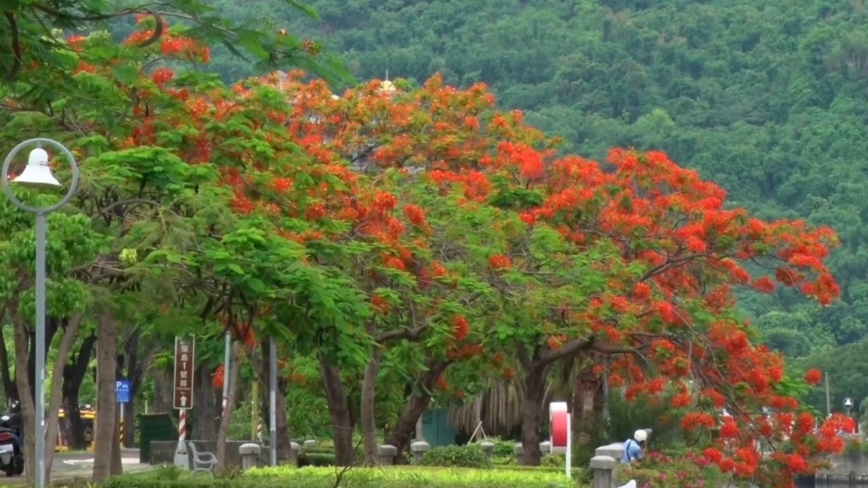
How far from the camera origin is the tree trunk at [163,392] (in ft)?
150

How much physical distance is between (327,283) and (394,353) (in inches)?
417

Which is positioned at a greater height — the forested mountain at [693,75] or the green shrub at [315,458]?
the forested mountain at [693,75]

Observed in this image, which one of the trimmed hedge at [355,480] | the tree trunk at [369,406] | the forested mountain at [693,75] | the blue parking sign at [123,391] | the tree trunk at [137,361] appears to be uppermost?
the forested mountain at [693,75]

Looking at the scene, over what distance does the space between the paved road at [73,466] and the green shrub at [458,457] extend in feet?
20.1

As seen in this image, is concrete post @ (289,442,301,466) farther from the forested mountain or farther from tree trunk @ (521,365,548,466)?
the forested mountain

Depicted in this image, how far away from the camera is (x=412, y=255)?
22.3 metres

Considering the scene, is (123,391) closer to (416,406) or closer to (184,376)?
(184,376)

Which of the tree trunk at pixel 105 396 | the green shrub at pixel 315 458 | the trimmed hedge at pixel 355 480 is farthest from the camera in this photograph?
the green shrub at pixel 315 458

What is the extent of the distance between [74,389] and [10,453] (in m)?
12.0

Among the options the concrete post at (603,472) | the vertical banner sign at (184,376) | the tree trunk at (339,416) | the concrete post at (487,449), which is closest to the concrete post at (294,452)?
the vertical banner sign at (184,376)

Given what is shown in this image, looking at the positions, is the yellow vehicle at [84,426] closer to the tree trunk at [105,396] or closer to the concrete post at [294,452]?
the concrete post at [294,452]

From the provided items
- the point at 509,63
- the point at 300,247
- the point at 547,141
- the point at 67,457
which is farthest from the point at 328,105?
the point at 509,63

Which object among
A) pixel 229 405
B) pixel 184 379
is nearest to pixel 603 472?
pixel 229 405

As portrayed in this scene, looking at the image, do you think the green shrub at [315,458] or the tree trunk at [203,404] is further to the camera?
the tree trunk at [203,404]
